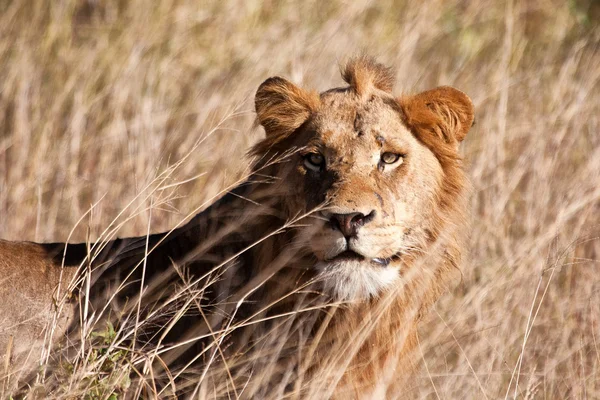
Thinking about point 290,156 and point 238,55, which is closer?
point 290,156

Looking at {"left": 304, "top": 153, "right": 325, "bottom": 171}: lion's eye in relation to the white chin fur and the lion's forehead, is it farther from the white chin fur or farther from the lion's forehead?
the white chin fur

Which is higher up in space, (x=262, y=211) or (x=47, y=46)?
(x=47, y=46)

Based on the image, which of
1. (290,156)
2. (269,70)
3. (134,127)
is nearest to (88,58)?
(134,127)

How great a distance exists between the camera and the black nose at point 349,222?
3.61m

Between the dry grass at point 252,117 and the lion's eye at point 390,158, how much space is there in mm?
1461

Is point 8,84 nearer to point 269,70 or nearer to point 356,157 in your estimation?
point 269,70

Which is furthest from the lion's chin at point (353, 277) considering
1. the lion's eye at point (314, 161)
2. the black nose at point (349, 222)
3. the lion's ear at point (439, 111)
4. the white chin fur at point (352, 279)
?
the lion's ear at point (439, 111)

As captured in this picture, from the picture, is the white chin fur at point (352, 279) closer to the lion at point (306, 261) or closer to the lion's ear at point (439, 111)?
the lion at point (306, 261)

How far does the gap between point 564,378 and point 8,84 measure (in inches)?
199

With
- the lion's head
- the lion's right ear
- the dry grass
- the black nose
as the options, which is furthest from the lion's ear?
the dry grass

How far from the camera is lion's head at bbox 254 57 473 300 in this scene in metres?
3.68

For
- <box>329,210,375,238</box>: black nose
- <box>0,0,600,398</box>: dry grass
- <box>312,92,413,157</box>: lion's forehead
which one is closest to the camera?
<box>329,210,375,238</box>: black nose

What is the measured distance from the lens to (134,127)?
7.27 m

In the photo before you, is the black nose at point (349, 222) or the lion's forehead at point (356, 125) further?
the lion's forehead at point (356, 125)
